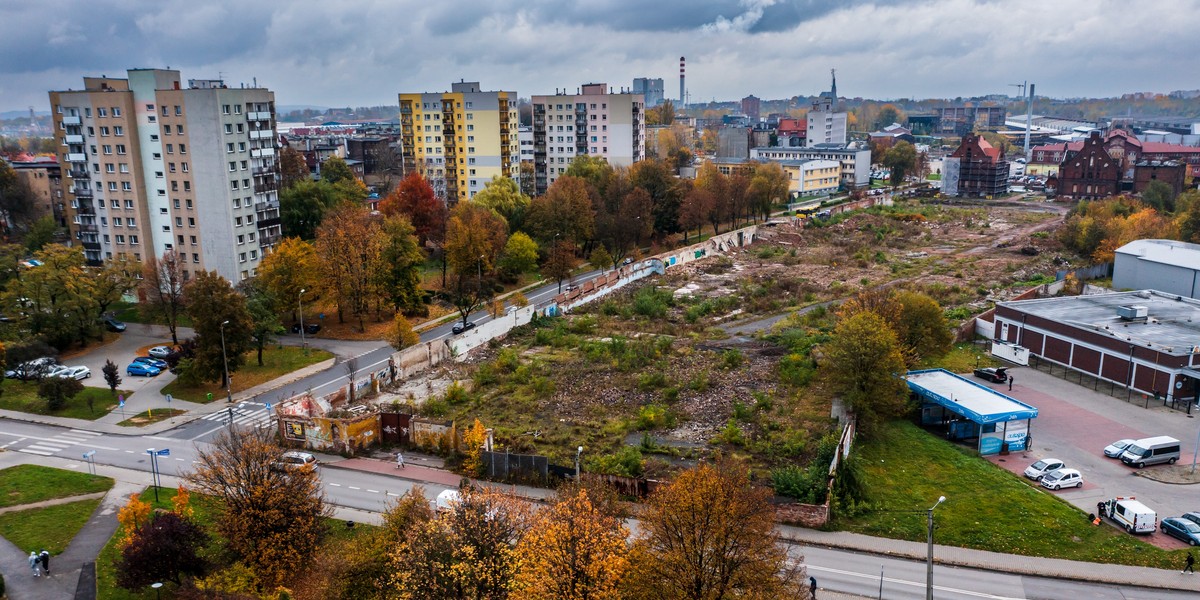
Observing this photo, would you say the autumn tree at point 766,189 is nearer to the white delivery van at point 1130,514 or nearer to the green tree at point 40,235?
the white delivery van at point 1130,514

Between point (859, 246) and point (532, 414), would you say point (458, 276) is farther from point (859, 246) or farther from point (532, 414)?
point (859, 246)

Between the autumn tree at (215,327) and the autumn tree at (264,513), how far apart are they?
16672 millimetres

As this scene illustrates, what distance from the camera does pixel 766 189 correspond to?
85188 mm

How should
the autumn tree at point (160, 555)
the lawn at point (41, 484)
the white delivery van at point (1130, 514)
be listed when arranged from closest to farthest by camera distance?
the autumn tree at point (160, 555), the white delivery van at point (1130, 514), the lawn at point (41, 484)

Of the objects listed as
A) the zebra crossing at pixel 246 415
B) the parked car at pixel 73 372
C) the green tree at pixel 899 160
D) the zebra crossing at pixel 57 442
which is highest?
the green tree at pixel 899 160

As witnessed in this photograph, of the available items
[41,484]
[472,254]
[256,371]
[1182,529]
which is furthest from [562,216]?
[1182,529]

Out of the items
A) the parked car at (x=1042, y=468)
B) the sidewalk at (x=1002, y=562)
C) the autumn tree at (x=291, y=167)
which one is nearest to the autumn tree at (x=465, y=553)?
the sidewalk at (x=1002, y=562)

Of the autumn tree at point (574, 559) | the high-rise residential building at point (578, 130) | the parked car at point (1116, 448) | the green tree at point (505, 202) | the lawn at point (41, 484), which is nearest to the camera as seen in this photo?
the autumn tree at point (574, 559)

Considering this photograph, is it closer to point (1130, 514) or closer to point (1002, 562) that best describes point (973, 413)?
point (1130, 514)

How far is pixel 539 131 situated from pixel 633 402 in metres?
66.6

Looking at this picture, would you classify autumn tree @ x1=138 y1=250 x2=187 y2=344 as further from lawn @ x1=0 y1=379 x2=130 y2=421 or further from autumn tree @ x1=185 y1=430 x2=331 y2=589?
autumn tree @ x1=185 y1=430 x2=331 y2=589

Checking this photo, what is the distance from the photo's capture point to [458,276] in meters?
56.0

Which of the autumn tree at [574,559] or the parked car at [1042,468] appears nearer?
the autumn tree at [574,559]

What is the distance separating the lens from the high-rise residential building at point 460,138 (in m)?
84.8
